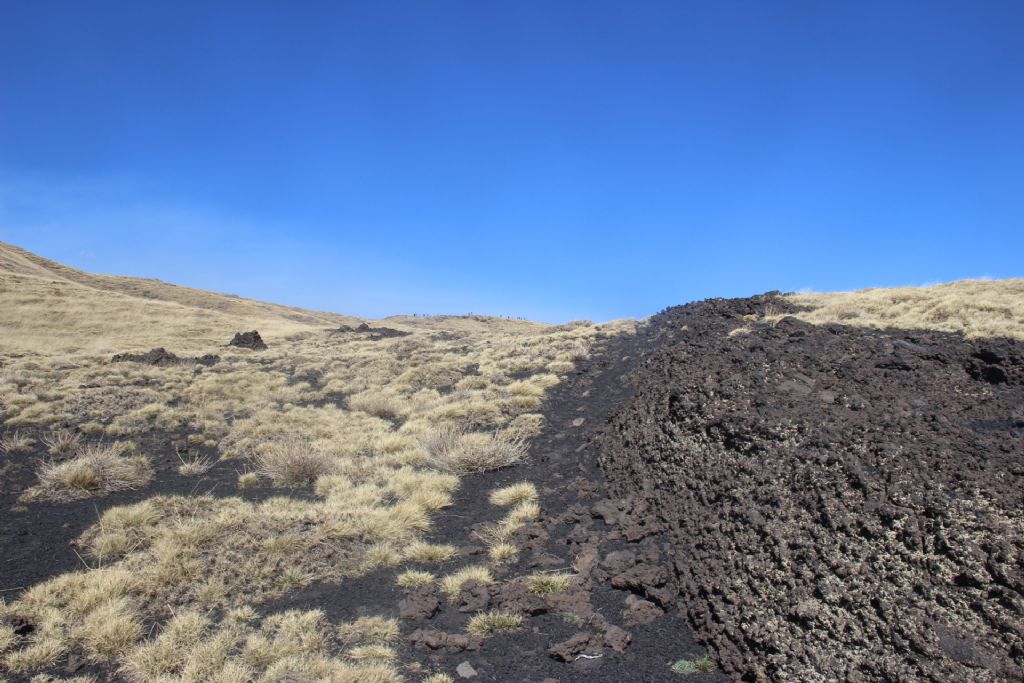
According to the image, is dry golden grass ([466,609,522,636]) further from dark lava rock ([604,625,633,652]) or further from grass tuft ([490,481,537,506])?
grass tuft ([490,481,537,506])

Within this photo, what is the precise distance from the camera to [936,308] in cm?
1248

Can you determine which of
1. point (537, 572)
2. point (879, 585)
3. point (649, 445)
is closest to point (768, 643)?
point (879, 585)

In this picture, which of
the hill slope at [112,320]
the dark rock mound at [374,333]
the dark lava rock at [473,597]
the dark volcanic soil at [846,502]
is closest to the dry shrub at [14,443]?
the dark lava rock at [473,597]

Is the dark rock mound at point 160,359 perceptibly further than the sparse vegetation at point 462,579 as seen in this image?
Yes

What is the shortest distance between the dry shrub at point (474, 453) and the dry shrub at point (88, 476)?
5155 mm

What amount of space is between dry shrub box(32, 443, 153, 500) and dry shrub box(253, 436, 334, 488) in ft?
6.77

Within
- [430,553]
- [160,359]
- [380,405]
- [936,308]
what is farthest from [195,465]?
[936,308]

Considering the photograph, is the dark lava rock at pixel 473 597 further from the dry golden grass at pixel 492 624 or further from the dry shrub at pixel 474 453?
the dry shrub at pixel 474 453

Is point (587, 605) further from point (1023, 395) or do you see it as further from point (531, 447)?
point (1023, 395)

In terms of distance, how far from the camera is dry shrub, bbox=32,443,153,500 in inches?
390

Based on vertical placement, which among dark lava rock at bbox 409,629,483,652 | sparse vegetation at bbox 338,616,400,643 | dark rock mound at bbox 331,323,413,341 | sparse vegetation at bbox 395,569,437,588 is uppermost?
dark rock mound at bbox 331,323,413,341

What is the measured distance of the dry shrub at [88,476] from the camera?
32.5 feet

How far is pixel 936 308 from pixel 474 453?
32.7 feet

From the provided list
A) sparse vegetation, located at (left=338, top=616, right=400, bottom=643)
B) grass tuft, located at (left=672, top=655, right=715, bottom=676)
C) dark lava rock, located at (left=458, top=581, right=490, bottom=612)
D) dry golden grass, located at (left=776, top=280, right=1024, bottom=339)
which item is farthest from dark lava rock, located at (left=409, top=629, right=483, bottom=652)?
dry golden grass, located at (left=776, top=280, right=1024, bottom=339)
